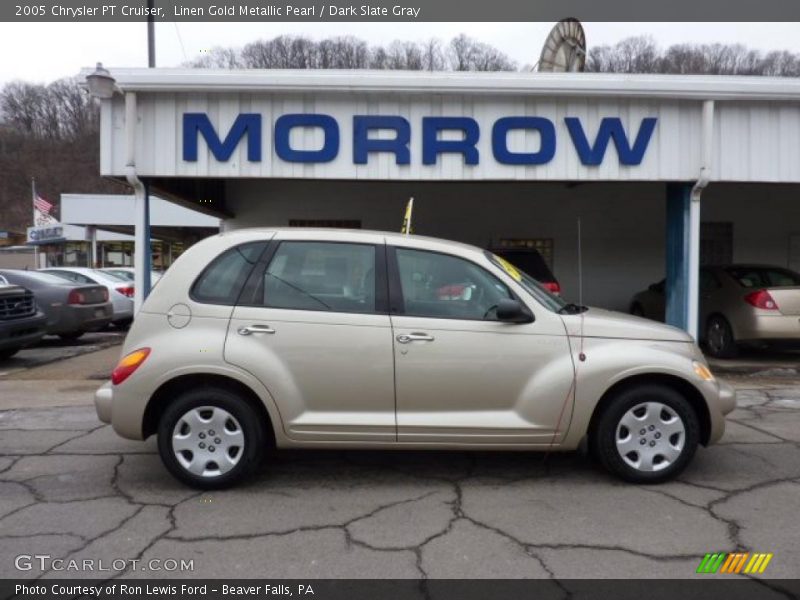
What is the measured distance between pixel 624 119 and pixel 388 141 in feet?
9.91

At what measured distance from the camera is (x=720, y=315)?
1020 cm

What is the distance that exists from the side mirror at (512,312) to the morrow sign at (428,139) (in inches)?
178

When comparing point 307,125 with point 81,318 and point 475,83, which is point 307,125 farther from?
point 81,318

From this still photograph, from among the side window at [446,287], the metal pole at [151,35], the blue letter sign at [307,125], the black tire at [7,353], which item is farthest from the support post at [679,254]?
the metal pole at [151,35]

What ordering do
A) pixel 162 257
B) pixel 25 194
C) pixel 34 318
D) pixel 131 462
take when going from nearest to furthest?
pixel 131 462
pixel 34 318
pixel 162 257
pixel 25 194

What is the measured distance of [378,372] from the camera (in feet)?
14.3

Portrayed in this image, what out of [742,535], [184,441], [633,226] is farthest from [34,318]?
[633,226]

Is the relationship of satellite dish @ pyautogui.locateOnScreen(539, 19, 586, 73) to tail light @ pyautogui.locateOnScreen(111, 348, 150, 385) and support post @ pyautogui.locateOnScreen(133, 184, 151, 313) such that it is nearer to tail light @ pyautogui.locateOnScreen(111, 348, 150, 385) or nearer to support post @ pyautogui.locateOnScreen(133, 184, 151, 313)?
support post @ pyautogui.locateOnScreen(133, 184, 151, 313)

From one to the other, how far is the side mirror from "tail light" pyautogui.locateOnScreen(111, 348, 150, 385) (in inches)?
90.8

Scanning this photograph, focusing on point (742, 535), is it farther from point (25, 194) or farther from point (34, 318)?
point (25, 194)

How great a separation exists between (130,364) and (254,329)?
2.76ft

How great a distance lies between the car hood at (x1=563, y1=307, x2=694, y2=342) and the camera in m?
4.49

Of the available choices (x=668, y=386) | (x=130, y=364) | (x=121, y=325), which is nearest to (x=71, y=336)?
(x=121, y=325)

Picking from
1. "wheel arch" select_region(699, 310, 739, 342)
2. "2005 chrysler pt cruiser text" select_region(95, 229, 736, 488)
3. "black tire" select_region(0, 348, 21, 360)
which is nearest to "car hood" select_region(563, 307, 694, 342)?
"2005 chrysler pt cruiser text" select_region(95, 229, 736, 488)
